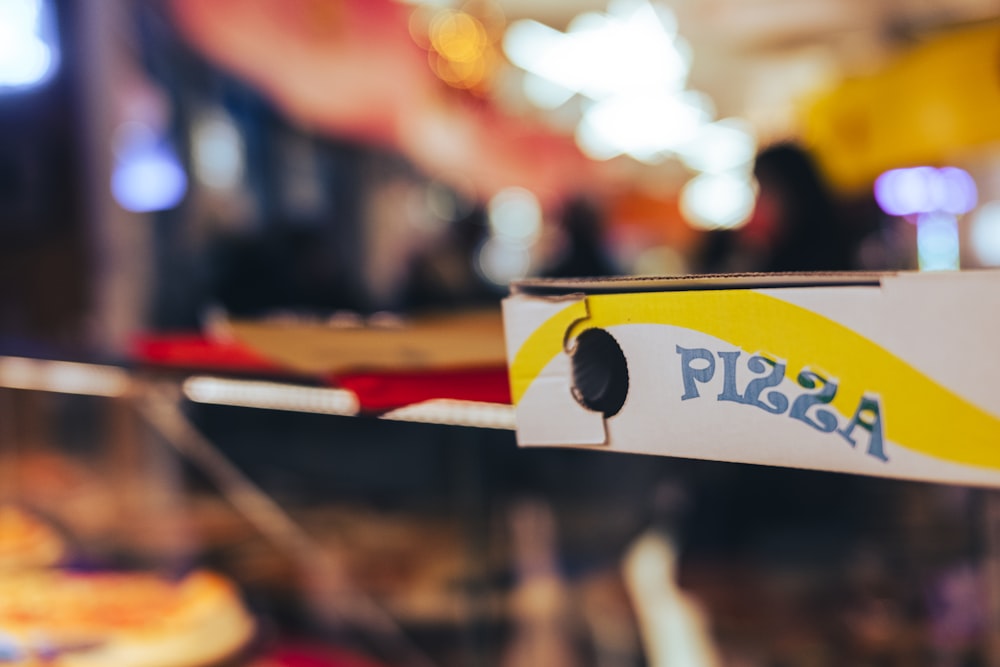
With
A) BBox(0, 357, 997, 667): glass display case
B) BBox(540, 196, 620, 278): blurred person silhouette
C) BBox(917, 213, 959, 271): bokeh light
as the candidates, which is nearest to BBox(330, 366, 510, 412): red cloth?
BBox(0, 357, 997, 667): glass display case

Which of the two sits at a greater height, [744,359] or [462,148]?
[462,148]

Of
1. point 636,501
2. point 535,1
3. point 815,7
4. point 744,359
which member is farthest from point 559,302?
point 815,7

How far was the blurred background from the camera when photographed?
1795 millimetres

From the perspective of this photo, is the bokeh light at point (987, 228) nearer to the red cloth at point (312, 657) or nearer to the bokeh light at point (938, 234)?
the bokeh light at point (938, 234)

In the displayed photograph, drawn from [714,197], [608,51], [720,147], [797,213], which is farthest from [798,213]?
[714,197]

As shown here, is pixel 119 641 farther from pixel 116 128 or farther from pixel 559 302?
pixel 116 128

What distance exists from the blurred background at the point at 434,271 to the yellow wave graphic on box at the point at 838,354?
203 mm

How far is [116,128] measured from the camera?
3.47 m

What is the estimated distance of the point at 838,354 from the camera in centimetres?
51

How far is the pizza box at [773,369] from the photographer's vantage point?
0.47 m

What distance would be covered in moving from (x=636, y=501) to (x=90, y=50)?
2807 millimetres

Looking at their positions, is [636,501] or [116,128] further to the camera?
[116,128]

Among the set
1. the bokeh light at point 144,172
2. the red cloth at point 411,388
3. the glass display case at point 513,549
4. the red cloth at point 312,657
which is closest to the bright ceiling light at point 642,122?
the bokeh light at point 144,172

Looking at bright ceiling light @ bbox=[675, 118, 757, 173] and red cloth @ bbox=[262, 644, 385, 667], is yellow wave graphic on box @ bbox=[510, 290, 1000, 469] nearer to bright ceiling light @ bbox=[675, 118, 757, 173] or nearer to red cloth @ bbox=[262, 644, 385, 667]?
red cloth @ bbox=[262, 644, 385, 667]
